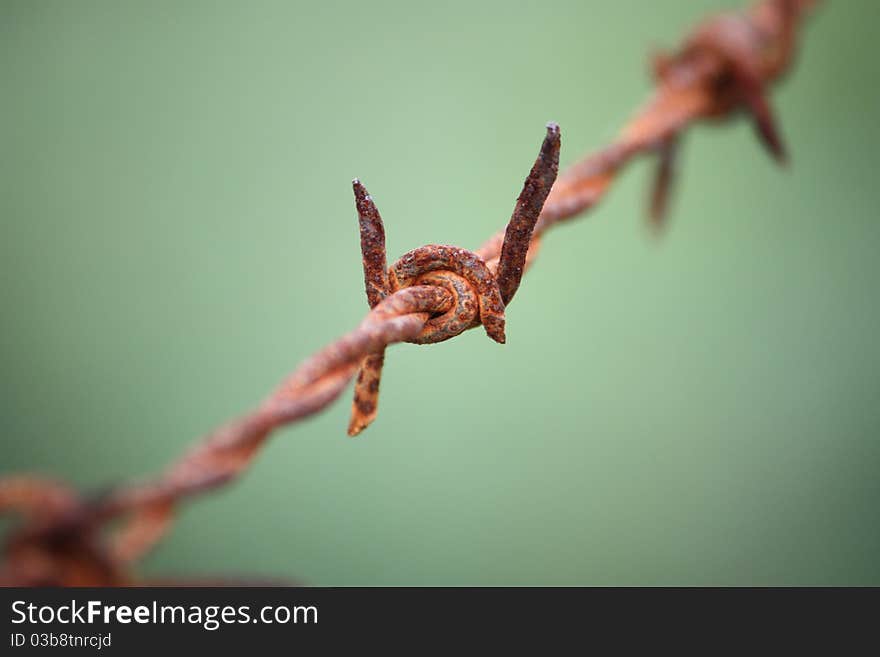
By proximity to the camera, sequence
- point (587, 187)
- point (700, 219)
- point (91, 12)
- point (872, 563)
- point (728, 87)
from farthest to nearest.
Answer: point (91, 12), point (700, 219), point (872, 563), point (728, 87), point (587, 187)

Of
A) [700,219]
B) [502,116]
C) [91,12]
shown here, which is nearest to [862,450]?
[700,219]

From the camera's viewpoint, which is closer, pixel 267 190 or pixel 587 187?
pixel 587 187

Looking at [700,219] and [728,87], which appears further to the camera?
[700,219]

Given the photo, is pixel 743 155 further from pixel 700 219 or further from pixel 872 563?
Answer: pixel 872 563

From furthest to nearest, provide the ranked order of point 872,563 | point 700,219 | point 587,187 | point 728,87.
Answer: point 700,219 < point 872,563 < point 728,87 < point 587,187

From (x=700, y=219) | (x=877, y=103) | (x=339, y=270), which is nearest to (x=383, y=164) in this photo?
(x=339, y=270)

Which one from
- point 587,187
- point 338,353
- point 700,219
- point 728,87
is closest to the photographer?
point 338,353

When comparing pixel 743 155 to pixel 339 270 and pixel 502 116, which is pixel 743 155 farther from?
pixel 339 270

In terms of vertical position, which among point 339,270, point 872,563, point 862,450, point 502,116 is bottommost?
point 872,563

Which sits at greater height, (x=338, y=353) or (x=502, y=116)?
(x=502, y=116)
